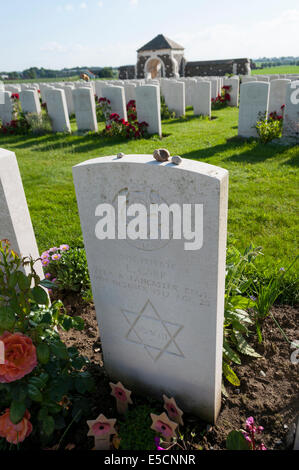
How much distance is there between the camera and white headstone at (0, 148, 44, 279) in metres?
2.21

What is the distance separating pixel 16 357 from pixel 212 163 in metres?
5.47

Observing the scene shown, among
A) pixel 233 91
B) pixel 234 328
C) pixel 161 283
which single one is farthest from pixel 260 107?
pixel 233 91

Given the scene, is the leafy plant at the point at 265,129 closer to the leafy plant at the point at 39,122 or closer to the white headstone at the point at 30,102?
the leafy plant at the point at 39,122

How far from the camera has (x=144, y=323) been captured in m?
2.06

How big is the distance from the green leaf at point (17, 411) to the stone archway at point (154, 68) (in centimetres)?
3128

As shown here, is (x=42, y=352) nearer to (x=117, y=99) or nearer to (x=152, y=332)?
(x=152, y=332)

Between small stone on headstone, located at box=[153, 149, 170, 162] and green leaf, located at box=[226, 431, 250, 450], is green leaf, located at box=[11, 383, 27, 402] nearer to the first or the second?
green leaf, located at box=[226, 431, 250, 450]

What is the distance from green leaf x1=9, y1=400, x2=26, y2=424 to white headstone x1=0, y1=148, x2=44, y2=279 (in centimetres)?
101

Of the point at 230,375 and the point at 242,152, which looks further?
the point at 242,152

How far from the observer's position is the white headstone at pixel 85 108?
921 centimetres

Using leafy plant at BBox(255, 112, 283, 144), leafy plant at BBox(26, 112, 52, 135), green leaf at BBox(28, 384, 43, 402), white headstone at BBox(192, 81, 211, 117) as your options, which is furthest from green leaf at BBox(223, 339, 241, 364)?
white headstone at BBox(192, 81, 211, 117)

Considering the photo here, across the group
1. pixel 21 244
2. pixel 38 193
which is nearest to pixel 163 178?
pixel 21 244

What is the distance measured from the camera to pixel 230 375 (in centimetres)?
218

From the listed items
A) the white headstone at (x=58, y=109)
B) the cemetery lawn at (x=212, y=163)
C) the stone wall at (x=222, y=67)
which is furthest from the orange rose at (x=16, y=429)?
Answer: the stone wall at (x=222, y=67)
